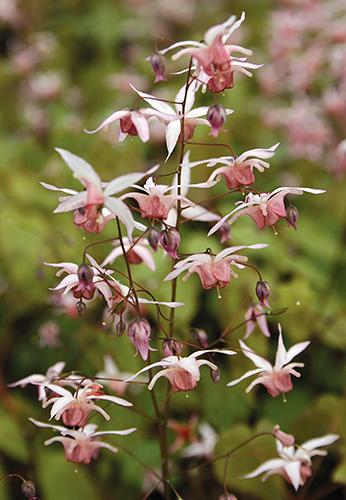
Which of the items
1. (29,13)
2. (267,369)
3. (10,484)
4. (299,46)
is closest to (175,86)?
(299,46)

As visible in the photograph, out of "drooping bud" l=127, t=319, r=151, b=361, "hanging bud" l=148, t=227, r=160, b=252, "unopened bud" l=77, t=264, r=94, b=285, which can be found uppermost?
"hanging bud" l=148, t=227, r=160, b=252

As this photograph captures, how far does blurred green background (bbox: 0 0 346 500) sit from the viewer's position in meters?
2.04

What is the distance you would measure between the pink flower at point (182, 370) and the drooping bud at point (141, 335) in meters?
0.05

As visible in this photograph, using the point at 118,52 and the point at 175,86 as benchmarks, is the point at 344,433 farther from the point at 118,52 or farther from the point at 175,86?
the point at 118,52

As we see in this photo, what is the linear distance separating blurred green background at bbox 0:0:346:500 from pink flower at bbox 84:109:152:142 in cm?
19

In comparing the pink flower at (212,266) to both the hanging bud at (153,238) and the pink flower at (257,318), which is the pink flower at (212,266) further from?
the pink flower at (257,318)

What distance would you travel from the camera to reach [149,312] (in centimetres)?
217

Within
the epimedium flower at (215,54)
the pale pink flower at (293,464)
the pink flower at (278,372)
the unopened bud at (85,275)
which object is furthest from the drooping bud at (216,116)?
the pale pink flower at (293,464)

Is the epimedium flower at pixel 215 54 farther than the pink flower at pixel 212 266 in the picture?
No

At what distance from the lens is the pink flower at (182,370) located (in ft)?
4.19

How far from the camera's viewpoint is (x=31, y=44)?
14.2 ft

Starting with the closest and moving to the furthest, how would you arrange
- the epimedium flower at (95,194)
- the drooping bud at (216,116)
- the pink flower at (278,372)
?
1. the epimedium flower at (95,194)
2. the drooping bud at (216,116)
3. the pink flower at (278,372)

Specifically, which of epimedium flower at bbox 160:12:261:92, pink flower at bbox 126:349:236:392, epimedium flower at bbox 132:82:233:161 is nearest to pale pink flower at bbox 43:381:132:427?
pink flower at bbox 126:349:236:392

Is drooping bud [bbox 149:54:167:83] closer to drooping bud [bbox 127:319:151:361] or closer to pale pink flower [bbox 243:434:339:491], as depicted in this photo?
drooping bud [bbox 127:319:151:361]
